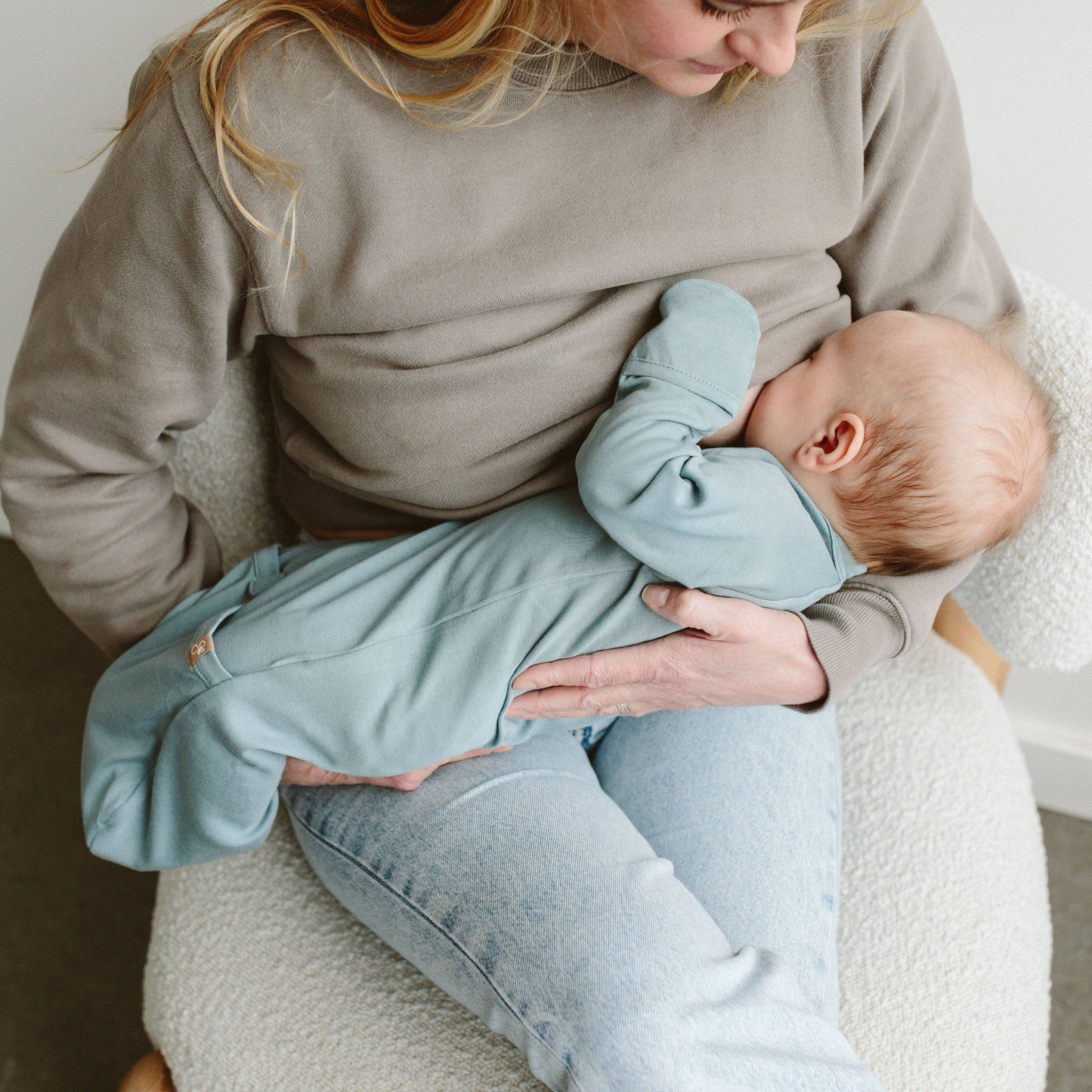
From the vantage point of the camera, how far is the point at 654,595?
820 mm

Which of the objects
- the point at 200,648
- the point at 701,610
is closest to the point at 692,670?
the point at 701,610

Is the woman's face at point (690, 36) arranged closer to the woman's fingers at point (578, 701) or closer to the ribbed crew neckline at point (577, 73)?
the ribbed crew neckline at point (577, 73)

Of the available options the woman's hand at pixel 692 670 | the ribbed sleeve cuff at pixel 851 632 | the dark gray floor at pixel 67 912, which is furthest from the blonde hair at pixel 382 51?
the dark gray floor at pixel 67 912

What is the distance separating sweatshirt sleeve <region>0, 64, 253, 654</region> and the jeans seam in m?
0.27

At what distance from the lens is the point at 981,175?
1165 millimetres

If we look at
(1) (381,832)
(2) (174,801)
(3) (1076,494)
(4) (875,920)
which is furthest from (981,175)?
(2) (174,801)

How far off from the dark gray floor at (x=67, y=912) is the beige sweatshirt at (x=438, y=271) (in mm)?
739

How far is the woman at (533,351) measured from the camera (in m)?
0.73

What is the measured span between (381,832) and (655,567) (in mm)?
324

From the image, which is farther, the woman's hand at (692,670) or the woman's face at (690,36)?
the woman's hand at (692,670)

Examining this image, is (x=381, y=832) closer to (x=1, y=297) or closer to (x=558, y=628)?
(x=558, y=628)

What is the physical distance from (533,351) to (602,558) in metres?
0.18

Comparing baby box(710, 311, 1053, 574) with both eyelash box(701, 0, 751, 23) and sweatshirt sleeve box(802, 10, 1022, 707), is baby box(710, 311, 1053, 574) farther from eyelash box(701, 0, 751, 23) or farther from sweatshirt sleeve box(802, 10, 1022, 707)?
eyelash box(701, 0, 751, 23)

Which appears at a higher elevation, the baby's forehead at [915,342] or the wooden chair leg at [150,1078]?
the baby's forehead at [915,342]
